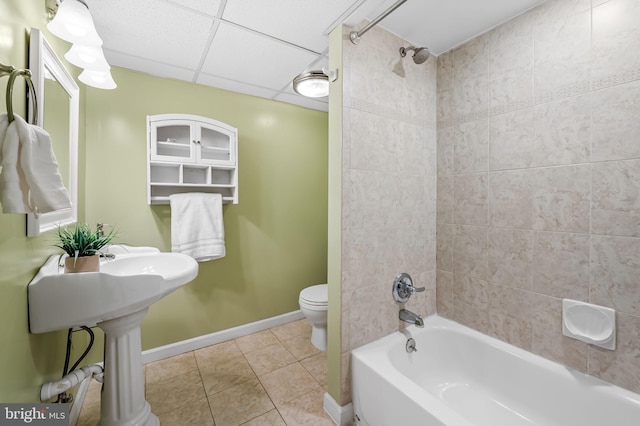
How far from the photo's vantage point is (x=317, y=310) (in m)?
2.00

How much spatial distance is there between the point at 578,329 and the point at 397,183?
112 centimetres

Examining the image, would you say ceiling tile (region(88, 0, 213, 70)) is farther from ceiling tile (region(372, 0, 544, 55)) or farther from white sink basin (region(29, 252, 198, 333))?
white sink basin (region(29, 252, 198, 333))

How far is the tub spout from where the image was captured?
4.96ft

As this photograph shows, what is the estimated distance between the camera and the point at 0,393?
733 mm

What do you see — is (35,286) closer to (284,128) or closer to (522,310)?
(284,128)

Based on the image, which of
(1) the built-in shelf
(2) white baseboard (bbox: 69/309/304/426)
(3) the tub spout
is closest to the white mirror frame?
(1) the built-in shelf

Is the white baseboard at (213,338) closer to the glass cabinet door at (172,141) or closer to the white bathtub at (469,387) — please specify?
the white bathtub at (469,387)

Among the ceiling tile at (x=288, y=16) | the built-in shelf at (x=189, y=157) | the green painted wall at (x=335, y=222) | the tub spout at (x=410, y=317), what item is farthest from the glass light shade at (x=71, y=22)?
the tub spout at (x=410, y=317)

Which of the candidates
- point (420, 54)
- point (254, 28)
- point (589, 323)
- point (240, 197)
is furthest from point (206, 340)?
point (420, 54)

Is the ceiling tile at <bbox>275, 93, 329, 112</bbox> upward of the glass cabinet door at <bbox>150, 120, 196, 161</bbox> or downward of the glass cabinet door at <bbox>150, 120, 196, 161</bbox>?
upward

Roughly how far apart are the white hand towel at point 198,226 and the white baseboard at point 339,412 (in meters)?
1.31

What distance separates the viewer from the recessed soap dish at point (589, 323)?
112 centimetres

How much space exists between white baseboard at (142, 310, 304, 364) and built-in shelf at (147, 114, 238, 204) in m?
1.16

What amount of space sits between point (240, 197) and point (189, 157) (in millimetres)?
546
